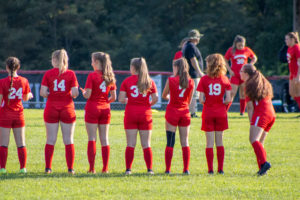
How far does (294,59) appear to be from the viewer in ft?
41.7

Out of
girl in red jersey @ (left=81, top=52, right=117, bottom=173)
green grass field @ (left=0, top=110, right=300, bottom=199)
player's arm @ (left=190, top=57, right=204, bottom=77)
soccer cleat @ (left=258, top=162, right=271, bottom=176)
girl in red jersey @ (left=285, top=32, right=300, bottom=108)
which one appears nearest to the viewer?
green grass field @ (left=0, top=110, right=300, bottom=199)

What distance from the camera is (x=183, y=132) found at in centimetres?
796

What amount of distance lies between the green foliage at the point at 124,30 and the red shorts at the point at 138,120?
32923mm

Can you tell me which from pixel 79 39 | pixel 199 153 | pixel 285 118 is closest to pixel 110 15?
pixel 79 39

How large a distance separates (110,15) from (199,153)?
34.9m

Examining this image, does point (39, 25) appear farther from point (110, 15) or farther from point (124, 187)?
point (124, 187)

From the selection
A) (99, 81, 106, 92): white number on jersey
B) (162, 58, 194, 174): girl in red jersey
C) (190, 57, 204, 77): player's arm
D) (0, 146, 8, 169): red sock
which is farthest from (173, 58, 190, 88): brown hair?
(190, 57, 204, 77): player's arm

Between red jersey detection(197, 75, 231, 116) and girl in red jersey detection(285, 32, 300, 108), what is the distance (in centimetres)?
511

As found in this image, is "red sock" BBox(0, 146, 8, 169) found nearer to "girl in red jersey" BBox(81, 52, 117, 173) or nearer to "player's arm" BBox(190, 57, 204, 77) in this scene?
"girl in red jersey" BBox(81, 52, 117, 173)

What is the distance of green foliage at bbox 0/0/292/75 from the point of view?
40031 mm

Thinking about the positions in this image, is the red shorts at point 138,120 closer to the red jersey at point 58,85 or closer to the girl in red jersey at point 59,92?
the girl in red jersey at point 59,92

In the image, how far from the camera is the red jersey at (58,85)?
779 cm

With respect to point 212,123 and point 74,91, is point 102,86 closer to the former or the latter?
point 74,91

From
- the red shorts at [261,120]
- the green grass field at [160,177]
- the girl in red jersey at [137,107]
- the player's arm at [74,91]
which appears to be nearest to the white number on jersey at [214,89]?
the red shorts at [261,120]
